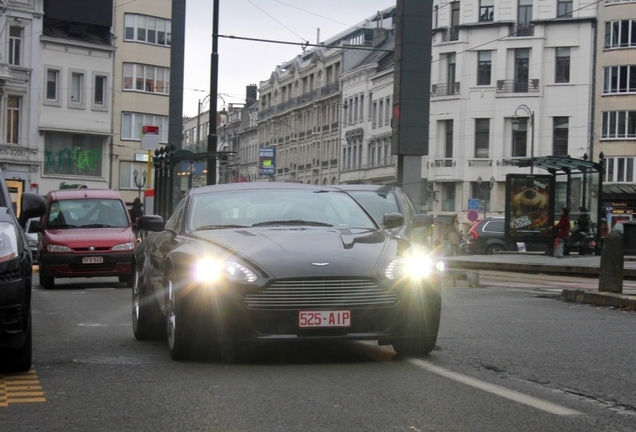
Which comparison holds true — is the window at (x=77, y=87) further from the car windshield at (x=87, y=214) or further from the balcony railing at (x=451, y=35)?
the car windshield at (x=87, y=214)

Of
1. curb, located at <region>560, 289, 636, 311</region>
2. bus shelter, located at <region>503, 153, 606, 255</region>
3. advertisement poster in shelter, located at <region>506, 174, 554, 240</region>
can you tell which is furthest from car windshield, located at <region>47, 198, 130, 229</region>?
advertisement poster in shelter, located at <region>506, 174, 554, 240</region>

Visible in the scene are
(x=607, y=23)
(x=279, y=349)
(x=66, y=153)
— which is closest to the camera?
(x=279, y=349)

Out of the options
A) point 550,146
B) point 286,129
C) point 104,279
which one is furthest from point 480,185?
point 104,279

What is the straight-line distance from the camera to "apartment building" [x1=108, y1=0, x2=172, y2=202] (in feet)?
241

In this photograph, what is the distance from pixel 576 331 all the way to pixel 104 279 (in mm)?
17122

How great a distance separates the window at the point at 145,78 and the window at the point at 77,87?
3.21 metres

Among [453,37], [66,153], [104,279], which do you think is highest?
[453,37]

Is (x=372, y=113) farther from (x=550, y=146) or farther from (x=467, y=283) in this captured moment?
(x=467, y=283)

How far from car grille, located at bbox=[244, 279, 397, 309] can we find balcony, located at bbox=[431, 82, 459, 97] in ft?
251

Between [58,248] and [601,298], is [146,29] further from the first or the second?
[601,298]

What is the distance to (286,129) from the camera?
125125 mm

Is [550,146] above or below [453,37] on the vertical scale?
below

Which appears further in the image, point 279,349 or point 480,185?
point 480,185

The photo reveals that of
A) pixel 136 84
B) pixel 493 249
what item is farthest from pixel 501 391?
pixel 136 84
